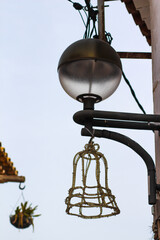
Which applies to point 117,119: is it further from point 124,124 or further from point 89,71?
point 89,71

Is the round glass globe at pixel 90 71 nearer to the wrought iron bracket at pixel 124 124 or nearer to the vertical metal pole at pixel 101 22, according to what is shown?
the wrought iron bracket at pixel 124 124

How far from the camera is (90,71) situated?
270cm

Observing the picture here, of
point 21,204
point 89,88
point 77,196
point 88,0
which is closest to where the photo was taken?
point 77,196

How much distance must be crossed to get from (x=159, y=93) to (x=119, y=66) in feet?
2.67

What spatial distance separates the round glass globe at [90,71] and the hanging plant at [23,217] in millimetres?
8673

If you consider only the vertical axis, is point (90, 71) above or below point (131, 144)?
above

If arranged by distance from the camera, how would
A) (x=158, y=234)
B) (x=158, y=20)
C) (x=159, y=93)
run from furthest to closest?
(x=158, y=20) → (x=159, y=93) → (x=158, y=234)

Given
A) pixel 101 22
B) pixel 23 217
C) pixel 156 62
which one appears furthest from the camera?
pixel 23 217

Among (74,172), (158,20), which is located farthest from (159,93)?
(74,172)


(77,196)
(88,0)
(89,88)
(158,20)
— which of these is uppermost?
(88,0)

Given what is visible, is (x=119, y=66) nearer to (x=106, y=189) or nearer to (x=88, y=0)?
(x=106, y=189)

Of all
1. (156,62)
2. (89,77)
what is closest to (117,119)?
(89,77)

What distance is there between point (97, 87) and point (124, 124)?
0.25 metres

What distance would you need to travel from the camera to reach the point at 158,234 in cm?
302
